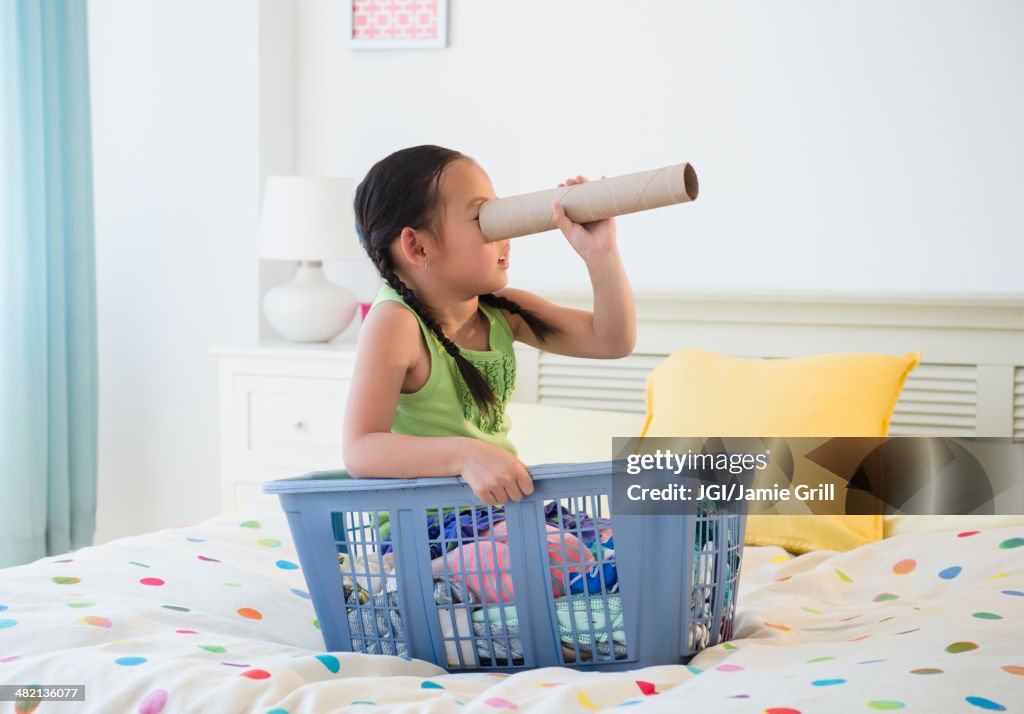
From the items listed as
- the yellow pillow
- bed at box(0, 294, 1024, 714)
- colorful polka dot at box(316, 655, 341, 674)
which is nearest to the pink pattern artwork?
bed at box(0, 294, 1024, 714)

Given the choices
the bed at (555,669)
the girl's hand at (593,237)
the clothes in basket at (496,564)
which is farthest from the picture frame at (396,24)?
the clothes in basket at (496,564)

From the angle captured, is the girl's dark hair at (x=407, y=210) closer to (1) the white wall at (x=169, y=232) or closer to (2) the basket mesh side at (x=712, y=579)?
(2) the basket mesh side at (x=712, y=579)

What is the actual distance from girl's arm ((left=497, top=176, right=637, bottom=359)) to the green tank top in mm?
147

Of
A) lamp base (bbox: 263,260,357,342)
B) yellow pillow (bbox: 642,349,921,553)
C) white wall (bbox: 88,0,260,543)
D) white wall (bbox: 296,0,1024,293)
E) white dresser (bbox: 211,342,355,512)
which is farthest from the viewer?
white wall (bbox: 88,0,260,543)

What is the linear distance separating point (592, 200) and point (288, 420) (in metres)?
1.54

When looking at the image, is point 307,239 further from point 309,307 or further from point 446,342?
point 446,342

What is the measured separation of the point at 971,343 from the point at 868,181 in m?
0.44

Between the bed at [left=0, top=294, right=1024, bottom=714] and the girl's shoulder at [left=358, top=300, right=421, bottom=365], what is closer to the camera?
the bed at [left=0, top=294, right=1024, bottom=714]

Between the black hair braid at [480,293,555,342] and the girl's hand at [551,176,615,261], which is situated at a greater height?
the girl's hand at [551,176,615,261]

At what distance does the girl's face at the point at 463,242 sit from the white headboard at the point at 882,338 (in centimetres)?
105

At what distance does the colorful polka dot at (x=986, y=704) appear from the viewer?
0.85 m

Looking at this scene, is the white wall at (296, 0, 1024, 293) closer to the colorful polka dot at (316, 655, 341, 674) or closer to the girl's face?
the girl's face

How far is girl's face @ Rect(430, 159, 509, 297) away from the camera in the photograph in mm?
1325

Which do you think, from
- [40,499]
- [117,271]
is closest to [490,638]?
[40,499]
